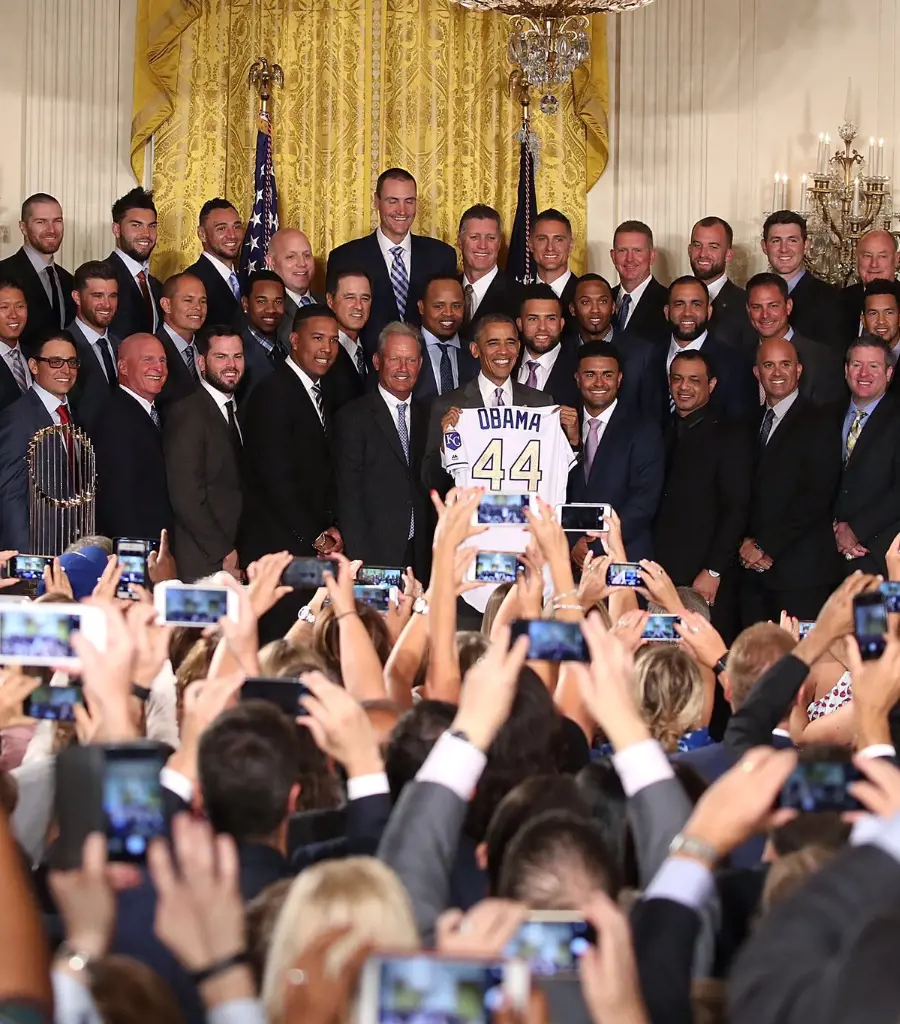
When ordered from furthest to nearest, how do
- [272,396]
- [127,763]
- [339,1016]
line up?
[272,396], [127,763], [339,1016]

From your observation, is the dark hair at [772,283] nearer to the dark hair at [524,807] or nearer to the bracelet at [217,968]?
the dark hair at [524,807]

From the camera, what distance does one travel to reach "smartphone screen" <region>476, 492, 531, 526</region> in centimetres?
379

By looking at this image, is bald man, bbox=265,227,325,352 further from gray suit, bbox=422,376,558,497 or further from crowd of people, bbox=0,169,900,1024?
gray suit, bbox=422,376,558,497

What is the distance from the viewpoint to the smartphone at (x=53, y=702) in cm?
260

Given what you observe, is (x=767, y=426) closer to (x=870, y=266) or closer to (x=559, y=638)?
(x=870, y=266)

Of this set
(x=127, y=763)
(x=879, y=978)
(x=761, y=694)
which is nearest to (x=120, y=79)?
(x=761, y=694)

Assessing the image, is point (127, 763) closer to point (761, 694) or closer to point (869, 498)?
point (761, 694)

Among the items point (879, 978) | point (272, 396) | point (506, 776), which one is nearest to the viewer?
point (879, 978)

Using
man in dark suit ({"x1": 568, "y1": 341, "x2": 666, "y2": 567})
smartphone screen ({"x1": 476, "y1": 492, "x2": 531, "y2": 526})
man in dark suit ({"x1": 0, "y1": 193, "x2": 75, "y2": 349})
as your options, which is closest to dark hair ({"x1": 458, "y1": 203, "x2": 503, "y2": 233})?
man in dark suit ({"x1": 568, "y1": 341, "x2": 666, "y2": 567})

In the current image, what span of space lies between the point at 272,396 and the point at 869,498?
234 cm

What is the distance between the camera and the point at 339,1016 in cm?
146

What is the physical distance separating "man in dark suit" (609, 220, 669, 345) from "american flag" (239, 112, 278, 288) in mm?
1701

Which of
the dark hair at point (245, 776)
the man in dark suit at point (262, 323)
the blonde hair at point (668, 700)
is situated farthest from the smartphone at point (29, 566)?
the man in dark suit at point (262, 323)

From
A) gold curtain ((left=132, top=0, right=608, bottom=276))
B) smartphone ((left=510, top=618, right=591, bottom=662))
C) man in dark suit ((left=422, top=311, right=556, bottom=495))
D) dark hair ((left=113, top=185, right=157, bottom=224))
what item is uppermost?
gold curtain ((left=132, top=0, right=608, bottom=276))
